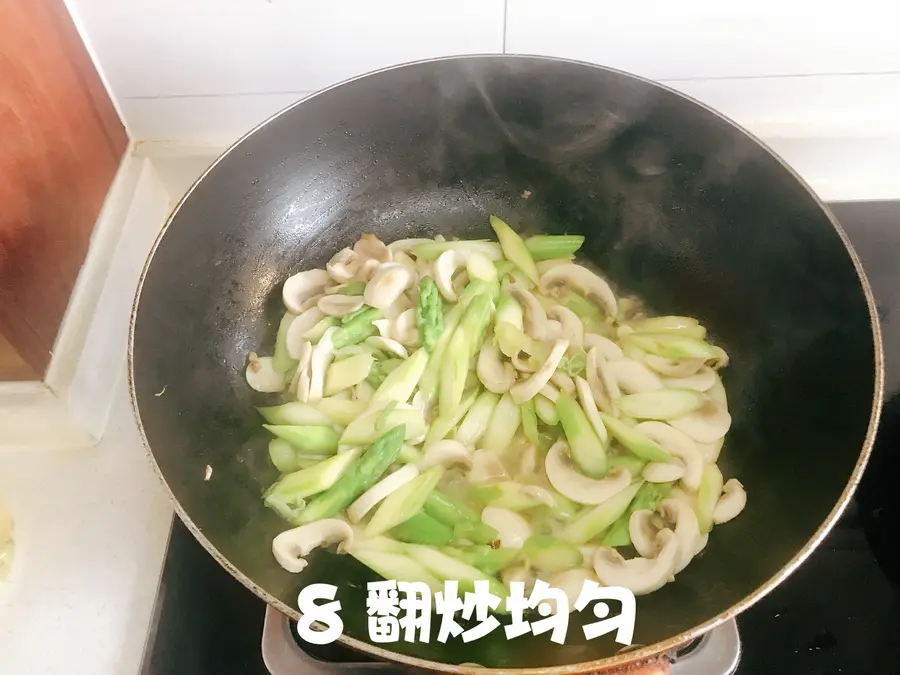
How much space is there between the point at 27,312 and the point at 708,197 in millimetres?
889

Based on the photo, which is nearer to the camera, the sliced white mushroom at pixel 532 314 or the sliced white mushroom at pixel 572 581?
the sliced white mushroom at pixel 572 581

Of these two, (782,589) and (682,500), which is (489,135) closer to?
(682,500)

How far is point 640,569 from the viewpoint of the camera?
32.4 inches

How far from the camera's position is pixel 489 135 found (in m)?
1.08

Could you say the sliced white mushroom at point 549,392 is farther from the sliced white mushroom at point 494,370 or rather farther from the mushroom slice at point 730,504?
the mushroom slice at point 730,504

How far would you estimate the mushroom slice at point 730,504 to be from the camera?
868mm

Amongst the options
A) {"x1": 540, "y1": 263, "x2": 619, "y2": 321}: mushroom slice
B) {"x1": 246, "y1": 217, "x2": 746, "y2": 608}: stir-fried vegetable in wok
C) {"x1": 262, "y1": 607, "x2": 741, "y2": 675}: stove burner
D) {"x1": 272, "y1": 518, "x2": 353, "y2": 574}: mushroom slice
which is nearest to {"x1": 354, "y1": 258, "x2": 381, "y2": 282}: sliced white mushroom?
{"x1": 246, "y1": 217, "x2": 746, "y2": 608}: stir-fried vegetable in wok

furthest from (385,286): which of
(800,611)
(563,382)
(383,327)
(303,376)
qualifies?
(800,611)

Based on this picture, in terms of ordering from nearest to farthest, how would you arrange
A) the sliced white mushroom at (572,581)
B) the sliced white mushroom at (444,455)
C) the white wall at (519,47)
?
the sliced white mushroom at (572,581), the sliced white mushroom at (444,455), the white wall at (519,47)

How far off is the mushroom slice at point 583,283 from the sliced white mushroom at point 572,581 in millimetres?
384

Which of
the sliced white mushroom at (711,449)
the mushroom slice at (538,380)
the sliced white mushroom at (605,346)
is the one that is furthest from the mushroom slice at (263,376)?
the sliced white mushroom at (711,449)

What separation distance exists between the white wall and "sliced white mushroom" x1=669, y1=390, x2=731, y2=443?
473 millimetres

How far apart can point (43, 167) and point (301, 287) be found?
350 millimetres

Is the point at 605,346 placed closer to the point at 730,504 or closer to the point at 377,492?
the point at 730,504
